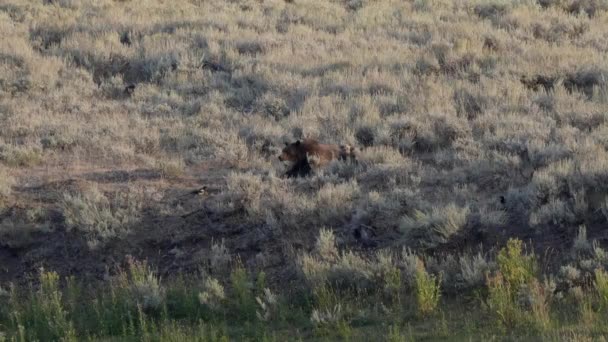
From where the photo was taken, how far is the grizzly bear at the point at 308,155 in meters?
11.1

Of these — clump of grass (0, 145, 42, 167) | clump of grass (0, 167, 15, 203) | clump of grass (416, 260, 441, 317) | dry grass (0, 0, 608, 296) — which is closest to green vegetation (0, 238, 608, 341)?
clump of grass (416, 260, 441, 317)

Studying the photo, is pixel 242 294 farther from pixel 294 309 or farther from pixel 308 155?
pixel 308 155

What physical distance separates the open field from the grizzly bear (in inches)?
8.9

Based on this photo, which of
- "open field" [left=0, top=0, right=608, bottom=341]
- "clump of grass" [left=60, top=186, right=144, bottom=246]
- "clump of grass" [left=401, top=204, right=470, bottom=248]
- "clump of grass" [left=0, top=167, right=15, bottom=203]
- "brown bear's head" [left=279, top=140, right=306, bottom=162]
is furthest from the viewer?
"brown bear's head" [left=279, top=140, right=306, bottom=162]

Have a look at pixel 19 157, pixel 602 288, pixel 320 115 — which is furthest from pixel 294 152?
pixel 602 288

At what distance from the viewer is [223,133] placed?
1334 centimetres

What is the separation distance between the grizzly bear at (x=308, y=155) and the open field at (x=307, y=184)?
22 centimetres

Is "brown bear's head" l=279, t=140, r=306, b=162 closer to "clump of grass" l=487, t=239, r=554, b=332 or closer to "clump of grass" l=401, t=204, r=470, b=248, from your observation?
"clump of grass" l=401, t=204, r=470, b=248

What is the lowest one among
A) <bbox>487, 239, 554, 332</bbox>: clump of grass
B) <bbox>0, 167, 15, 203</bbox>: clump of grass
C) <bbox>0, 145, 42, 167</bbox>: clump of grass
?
<bbox>0, 145, 42, 167</bbox>: clump of grass

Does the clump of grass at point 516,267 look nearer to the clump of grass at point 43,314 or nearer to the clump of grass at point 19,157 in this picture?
the clump of grass at point 43,314

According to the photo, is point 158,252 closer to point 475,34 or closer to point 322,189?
point 322,189

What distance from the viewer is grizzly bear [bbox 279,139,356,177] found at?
1111cm

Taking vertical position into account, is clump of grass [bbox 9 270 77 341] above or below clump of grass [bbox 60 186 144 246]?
below

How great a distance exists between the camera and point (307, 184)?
1055 centimetres
